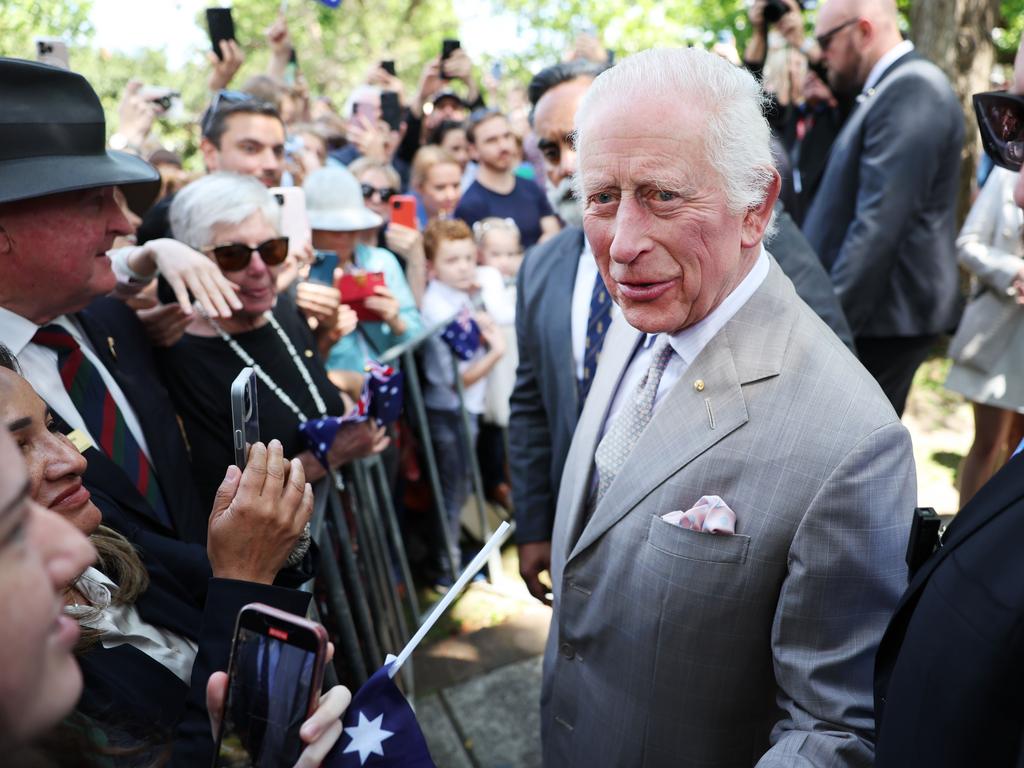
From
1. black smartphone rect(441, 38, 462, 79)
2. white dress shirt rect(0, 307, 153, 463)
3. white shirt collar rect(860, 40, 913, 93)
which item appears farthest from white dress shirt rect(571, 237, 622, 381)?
black smartphone rect(441, 38, 462, 79)

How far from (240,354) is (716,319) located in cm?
172

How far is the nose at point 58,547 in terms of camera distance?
2.27 feet

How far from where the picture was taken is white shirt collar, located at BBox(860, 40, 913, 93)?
375cm

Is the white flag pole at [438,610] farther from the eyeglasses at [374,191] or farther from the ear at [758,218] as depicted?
the eyeglasses at [374,191]

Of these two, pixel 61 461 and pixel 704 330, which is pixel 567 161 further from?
pixel 61 461

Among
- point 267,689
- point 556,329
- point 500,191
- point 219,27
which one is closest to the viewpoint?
point 267,689

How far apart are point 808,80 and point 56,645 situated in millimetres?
6022

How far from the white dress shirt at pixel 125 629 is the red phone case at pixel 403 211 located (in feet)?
11.2

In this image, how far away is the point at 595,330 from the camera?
2.48m

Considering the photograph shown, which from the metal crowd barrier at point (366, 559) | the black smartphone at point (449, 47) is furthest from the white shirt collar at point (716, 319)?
the black smartphone at point (449, 47)

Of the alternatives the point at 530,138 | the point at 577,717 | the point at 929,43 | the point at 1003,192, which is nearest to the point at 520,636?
the point at 577,717

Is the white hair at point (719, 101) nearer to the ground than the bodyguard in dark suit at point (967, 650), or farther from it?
farther from it

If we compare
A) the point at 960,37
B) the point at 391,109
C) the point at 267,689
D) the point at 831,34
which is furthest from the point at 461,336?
the point at 960,37

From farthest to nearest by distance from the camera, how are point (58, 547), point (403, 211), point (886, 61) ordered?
point (403, 211) → point (886, 61) → point (58, 547)
